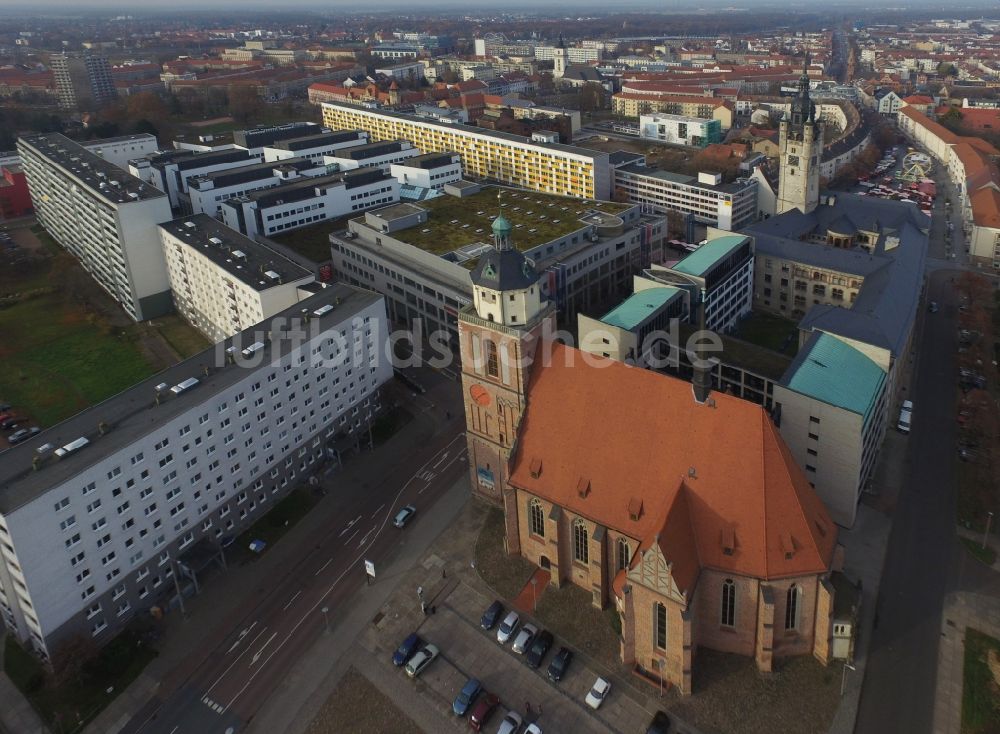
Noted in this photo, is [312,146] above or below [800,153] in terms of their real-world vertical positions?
below

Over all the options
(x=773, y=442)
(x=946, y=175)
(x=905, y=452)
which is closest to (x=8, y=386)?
(x=773, y=442)

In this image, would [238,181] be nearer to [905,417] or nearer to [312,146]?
[312,146]

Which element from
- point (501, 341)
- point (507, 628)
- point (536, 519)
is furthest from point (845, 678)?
point (501, 341)

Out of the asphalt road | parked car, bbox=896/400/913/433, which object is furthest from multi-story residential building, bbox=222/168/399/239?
parked car, bbox=896/400/913/433

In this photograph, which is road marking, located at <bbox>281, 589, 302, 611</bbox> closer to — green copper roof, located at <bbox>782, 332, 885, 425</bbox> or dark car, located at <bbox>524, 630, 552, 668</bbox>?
dark car, located at <bbox>524, 630, 552, 668</bbox>

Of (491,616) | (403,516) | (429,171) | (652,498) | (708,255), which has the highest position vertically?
(429,171)

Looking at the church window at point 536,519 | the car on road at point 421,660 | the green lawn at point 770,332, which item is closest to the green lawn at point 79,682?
the car on road at point 421,660

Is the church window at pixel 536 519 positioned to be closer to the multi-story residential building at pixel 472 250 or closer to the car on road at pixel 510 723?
the car on road at pixel 510 723
